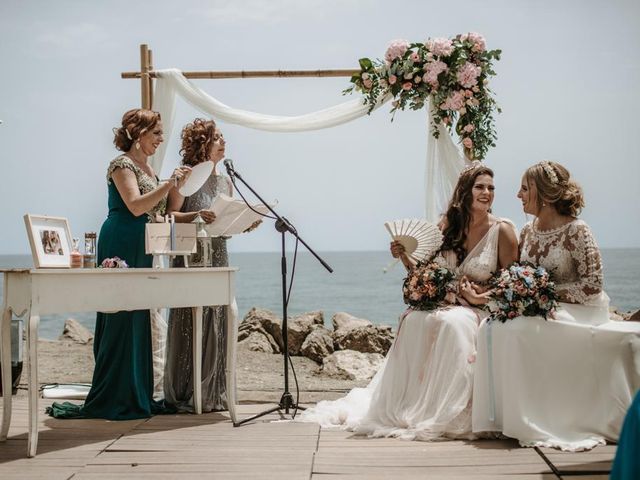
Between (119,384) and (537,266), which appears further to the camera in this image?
(119,384)

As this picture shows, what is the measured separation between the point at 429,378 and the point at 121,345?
2.05m

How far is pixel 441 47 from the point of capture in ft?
18.6

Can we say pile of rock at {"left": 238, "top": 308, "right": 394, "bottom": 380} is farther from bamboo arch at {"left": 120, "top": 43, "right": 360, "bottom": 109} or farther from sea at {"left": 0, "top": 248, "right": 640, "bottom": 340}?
sea at {"left": 0, "top": 248, "right": 640, "bottom": 340}

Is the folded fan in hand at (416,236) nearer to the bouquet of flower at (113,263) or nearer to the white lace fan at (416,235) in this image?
the white lace fan at (416,235)

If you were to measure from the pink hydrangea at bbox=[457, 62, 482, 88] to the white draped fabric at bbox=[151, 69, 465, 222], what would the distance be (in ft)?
1.36

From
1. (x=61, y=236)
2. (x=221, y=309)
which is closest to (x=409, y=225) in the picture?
(x=221, y=309)

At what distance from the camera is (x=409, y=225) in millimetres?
5160

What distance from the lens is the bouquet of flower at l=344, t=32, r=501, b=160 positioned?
5.72m

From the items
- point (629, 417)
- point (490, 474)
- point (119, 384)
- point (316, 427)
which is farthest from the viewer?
point (119, 384)

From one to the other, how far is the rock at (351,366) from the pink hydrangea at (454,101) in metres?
2.92

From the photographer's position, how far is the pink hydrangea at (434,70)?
5.68 meters

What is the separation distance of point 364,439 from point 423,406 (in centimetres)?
41

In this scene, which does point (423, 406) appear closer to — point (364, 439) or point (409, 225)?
point (364, 439)

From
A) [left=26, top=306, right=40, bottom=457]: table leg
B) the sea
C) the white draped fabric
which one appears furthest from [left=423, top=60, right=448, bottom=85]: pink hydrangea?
the sea
